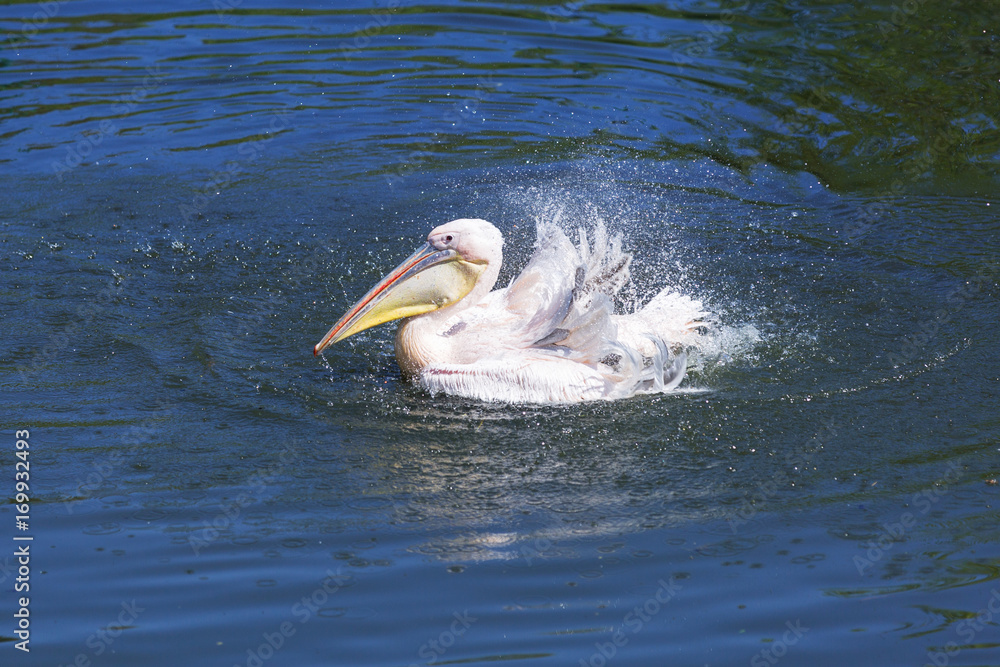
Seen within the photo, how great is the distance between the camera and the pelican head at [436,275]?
5516mm

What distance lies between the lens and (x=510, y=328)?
561 cm

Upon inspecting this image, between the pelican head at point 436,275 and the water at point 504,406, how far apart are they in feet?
1.34

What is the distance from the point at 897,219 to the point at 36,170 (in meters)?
6.43

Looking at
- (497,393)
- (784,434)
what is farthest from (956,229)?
(497,393)

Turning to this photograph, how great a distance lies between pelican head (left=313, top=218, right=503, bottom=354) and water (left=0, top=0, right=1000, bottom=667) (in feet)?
1.34

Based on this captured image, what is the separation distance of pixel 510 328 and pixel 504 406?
0.48m
